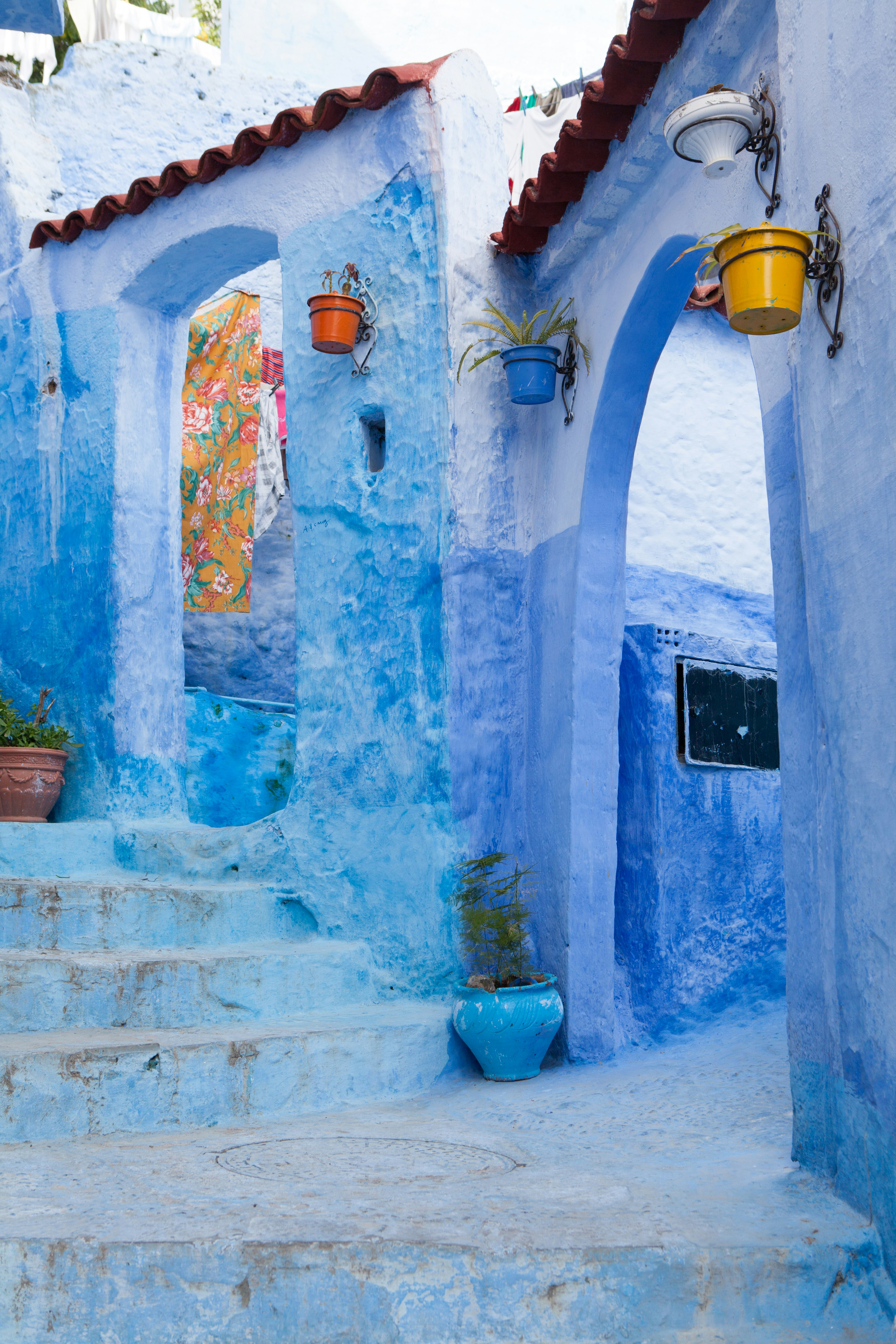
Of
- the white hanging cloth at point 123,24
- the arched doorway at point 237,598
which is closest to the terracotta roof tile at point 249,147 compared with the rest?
the arched doorway at point 237,598

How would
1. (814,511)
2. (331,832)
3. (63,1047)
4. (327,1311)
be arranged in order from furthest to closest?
(331,832), (63,1047), (814,511), (327,1311)

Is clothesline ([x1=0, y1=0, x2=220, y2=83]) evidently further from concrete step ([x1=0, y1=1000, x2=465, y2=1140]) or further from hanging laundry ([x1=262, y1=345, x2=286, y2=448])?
concrete step ([x1=0, y1=1000, x2=465, y2=1140])

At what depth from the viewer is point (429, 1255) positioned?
2613 millimetres

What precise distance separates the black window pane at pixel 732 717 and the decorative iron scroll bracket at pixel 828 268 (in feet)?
9.27

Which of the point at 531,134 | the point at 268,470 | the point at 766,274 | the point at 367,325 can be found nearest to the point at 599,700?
the point at 367,325

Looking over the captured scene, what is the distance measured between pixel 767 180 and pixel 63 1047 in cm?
342

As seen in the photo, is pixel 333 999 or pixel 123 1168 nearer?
pixel 123 1168

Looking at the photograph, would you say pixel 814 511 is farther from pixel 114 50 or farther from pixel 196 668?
pixel 114 50

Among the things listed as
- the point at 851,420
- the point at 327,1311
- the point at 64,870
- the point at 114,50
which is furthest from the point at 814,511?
the point at 114,50

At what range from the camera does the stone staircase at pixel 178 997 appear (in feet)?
12.3

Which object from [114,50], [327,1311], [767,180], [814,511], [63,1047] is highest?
[114,50]

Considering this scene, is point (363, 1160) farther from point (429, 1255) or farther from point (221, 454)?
point (221, 454)

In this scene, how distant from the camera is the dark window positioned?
5.62 meters

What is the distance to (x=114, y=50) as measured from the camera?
9031 millimetres
